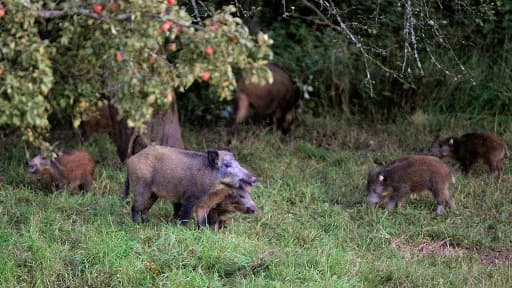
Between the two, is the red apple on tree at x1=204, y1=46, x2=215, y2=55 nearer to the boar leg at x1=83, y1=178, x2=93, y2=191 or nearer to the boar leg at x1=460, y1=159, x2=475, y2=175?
the boar leg at x1=83, y1=178, x2=93, y2=191

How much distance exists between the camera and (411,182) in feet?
31.4

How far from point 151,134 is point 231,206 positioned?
2.82 meters

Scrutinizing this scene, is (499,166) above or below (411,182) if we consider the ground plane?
below

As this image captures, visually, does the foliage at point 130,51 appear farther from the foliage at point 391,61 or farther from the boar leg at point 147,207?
the foliage at point 391,61

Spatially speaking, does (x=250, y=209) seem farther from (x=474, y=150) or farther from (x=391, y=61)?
(x=391, y=61)

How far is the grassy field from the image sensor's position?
7.20m

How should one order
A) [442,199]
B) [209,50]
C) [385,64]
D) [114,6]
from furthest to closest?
[385,64] < [442,199] < [114,6] < [209,50]

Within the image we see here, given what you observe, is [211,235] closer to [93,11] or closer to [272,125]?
[93,11]

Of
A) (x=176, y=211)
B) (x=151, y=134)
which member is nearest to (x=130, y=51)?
(x=176, y=211)

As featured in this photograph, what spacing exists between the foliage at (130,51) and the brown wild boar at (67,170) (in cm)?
460

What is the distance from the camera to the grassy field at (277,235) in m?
7.20

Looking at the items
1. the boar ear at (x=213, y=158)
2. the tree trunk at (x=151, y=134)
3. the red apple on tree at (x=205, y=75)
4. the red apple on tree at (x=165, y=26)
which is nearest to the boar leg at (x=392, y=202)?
the boar ear at (x=213, y=158)

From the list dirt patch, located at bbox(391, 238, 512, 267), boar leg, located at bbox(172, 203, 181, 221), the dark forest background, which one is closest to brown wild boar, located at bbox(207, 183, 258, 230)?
boar leg, located at bbox(172, 203, 181, 221)

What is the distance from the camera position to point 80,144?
12.2 meters
